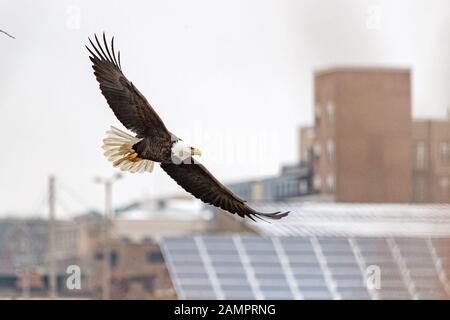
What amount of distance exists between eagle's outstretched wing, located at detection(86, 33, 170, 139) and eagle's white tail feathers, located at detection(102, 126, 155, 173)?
0.39ft

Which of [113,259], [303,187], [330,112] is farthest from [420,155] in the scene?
[113,259]

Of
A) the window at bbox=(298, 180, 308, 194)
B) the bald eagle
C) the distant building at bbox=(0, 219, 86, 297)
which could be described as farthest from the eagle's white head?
the window at bbox=(298, 180, 308, 194)

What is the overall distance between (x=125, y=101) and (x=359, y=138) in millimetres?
77137

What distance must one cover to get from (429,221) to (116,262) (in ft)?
91.7

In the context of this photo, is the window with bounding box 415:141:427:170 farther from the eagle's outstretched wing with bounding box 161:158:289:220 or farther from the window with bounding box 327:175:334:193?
the eagle's outstretched wing with bounding box 161:158:289:220

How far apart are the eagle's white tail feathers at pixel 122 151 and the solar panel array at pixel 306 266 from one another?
3182 centimetres

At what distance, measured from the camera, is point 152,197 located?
292ft

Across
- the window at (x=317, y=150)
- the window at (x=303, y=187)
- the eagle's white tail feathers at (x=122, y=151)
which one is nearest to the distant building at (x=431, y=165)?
the window at (x=303, y=187)

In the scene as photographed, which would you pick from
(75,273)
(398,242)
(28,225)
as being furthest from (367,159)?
(75,273)

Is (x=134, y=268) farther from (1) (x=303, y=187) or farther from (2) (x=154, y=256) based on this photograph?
(1) (x=303, y=187)

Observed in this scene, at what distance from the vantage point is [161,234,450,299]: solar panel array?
4897 centimetres

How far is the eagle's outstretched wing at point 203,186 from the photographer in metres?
14.2

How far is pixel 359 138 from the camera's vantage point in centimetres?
9119

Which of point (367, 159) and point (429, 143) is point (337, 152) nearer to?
point (367, 159)
